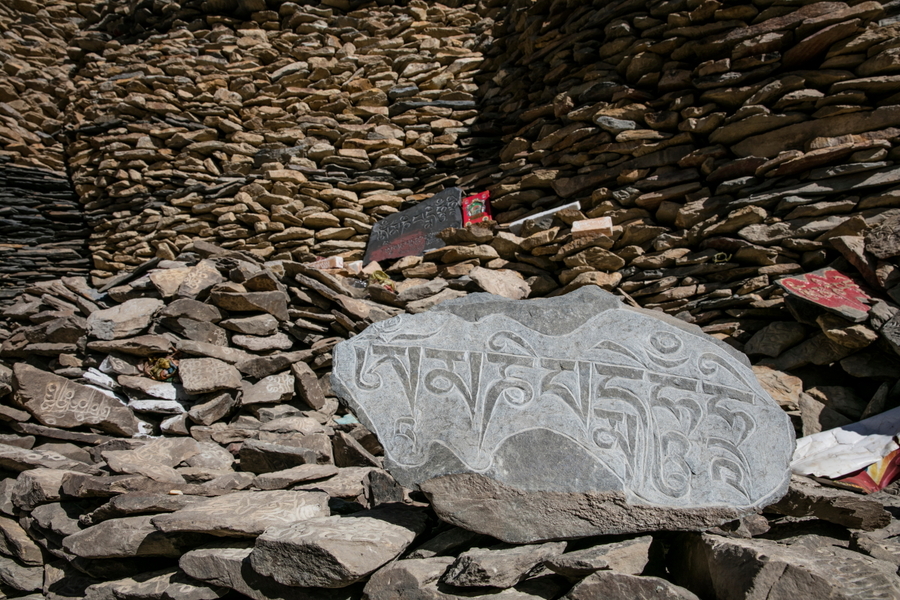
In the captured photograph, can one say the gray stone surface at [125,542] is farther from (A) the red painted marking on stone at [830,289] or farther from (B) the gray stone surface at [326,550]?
(A) the red painted marking on stone at [830,289]

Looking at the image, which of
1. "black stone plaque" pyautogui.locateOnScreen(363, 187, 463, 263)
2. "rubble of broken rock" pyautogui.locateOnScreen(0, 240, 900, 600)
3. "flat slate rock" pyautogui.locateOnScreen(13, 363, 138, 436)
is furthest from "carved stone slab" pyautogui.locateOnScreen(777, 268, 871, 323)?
"flat slate rock" pyautogui.locateOnScreen(13, 363, 138, 436)

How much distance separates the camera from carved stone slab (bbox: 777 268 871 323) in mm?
3094

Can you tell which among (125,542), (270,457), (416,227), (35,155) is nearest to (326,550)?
(125,542)

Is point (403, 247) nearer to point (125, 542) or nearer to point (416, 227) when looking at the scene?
point (416, 227)

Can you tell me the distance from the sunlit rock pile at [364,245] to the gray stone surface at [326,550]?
11 millimetres

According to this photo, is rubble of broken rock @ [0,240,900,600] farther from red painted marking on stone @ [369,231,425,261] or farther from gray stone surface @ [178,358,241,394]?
red painted marking on stone @ [369,231,425,261]

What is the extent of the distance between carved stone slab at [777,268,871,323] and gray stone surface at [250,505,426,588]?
→ 9.30ft

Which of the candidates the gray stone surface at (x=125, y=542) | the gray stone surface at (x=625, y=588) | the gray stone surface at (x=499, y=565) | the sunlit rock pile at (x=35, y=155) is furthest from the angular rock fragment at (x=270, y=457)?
the sunlit rock pile at (x=35, y=155)

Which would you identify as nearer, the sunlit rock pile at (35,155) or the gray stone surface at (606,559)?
the gray stone surface at (606,559)

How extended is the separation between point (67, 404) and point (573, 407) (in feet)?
10.9

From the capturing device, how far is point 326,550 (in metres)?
1.84

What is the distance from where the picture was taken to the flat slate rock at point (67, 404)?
3.36 meters

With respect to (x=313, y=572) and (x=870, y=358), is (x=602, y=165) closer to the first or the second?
(x=870, y=358)

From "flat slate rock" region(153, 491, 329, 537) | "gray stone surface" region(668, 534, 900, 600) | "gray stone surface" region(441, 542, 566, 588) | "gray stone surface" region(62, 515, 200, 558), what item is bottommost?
"gray stone surface" region(62, 515, 200, 558)
